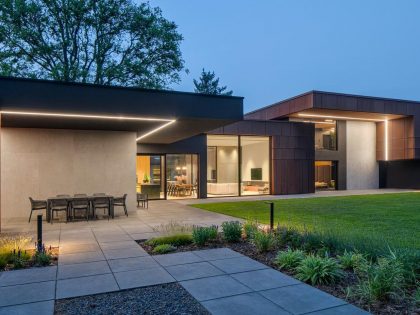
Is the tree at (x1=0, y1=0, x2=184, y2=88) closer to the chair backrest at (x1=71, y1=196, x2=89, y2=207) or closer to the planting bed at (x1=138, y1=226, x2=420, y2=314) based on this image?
the chair backrest at (x1=71, y1=196, x2=89, y2=207)

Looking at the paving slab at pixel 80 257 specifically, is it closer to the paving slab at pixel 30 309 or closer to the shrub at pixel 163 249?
the shrub at pixel 163 249

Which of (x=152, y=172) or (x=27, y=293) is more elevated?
(x=152, y=172)

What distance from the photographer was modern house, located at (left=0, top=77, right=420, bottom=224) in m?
8.82

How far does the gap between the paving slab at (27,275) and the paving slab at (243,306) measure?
2673 mm

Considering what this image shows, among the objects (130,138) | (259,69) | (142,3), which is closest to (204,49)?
(259,69)

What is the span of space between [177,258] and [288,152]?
54.3 feet

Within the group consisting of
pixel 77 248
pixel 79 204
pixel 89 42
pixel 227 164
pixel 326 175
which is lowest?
pixel 77 248

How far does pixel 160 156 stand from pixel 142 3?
11.4 meters

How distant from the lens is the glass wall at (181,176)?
19516 millimetres

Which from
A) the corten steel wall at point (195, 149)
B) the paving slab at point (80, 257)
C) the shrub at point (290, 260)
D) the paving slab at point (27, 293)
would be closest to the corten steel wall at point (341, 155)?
the corten steel wall at point (195, 149)

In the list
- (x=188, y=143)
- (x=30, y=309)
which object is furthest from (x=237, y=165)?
(x=30, y=309)

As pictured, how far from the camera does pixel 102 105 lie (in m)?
8.50

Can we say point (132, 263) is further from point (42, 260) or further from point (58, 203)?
point (58, 203)

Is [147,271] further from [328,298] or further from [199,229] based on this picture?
[328,298]
